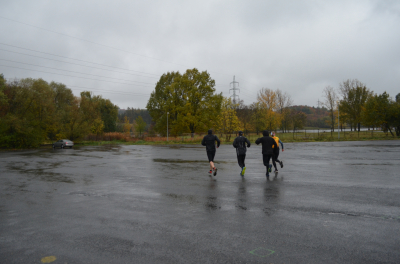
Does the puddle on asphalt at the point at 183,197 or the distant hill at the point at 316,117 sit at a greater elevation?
the distant hill at the point at 316,117

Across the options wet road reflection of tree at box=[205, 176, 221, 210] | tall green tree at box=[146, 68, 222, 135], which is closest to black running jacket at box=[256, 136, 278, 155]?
wet road reflection of tree at box=[205, 176, 221, 210]

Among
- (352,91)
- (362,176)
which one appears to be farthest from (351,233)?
(352,91)

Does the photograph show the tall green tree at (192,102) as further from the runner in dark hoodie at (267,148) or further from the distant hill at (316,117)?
the distant hill at (316,117)

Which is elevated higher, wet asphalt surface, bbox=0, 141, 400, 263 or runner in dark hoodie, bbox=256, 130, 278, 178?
runner in dark hoodie, bbox=256, 130, 278, 178

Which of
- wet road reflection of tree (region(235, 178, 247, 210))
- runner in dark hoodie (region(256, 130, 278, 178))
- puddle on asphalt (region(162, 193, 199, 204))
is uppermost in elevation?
runner in dark hoodie (region(256, 130, 278, 178))

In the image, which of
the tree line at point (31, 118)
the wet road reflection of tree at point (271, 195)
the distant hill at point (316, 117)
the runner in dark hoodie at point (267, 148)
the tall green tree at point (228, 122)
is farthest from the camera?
the distant hill at point (316, 117)

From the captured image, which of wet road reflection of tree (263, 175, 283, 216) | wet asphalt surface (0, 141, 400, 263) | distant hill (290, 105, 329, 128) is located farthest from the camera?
distant hill (290, 105, 329, 128)

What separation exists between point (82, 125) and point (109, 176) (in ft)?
137

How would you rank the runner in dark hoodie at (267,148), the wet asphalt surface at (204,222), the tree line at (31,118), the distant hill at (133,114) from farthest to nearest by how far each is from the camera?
the distant hill at (133,114) → the tree line at (31,118) → the runner in dark hoodie at (267,148) → the wet asphalt surface at (204,222)

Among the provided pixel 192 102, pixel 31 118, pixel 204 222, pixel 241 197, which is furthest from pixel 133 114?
pixel 204 222

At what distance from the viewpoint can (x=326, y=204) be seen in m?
6.30

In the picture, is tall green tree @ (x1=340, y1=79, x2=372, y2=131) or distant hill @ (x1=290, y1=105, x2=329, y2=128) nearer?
tall green tree @ (x1=340, y1=79, x2=372, y2=131)

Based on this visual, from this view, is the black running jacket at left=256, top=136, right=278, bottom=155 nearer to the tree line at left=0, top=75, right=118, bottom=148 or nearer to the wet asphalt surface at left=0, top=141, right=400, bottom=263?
the wet asphalt surface at left=0, top=141, right=400, bottom=263

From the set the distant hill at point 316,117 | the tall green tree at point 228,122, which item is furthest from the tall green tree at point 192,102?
the distant hill at point 316,117
